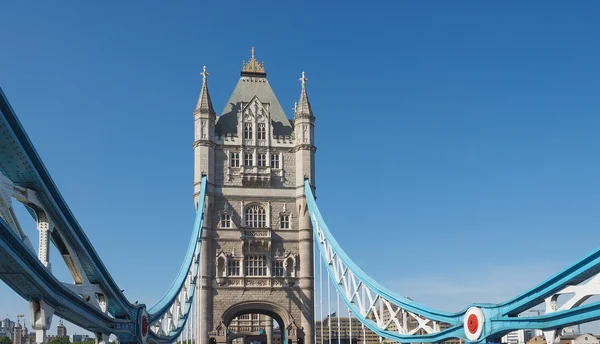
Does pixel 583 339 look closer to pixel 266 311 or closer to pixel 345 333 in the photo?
pixel 345 333

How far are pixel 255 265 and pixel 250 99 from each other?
12679 millimetres

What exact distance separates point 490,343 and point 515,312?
2007 millimetres

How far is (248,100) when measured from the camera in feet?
198

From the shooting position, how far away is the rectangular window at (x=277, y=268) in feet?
184

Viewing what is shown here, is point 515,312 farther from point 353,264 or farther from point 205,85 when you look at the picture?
point 205,85

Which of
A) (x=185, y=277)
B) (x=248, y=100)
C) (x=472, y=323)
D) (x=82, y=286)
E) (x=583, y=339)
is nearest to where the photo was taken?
(x=82, y=286)

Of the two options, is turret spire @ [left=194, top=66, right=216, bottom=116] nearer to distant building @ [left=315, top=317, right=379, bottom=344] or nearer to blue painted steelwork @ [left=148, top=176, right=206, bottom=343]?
blue painted steelwork @ [left=148, top=176, right=206, bottom=343]

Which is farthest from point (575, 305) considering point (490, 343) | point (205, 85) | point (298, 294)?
point (205, 85)

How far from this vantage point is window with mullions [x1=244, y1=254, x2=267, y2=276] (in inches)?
2194

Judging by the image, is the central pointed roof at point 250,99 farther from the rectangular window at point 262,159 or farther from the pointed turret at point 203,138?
the rectangular window at point 262,159

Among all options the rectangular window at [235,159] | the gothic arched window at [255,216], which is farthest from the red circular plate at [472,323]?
the rectangular window at [235,159]

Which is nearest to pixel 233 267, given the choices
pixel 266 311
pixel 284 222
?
pixel 266 311

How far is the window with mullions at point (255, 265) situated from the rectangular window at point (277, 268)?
564mm

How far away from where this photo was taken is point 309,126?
58.7 meters
